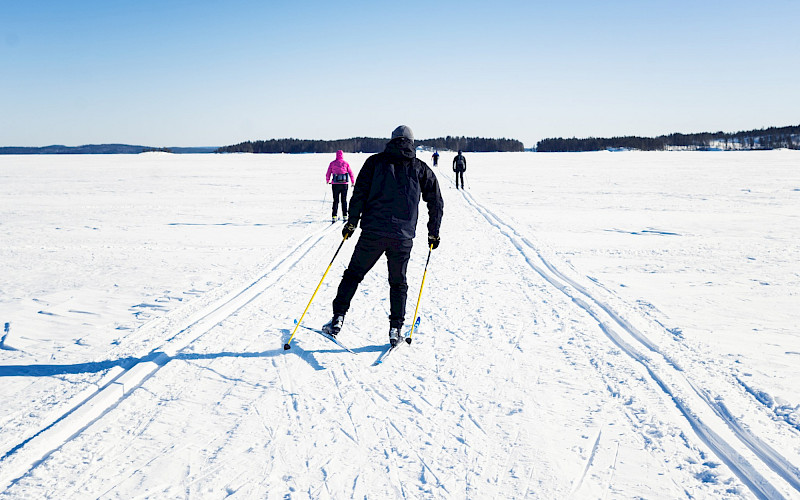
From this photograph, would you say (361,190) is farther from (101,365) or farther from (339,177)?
(339,177)

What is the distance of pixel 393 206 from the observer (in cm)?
399

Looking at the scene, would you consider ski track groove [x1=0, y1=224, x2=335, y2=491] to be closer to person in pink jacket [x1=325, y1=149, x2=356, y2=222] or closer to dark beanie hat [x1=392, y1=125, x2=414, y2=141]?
dark beanie hat [x1=392, y1=125, x2=414, y2=141]

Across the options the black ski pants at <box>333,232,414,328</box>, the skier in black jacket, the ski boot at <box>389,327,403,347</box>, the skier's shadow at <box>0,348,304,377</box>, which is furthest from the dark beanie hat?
the skier's shadow at <box>0,348,304,377</box>

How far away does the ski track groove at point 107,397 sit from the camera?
2575mm

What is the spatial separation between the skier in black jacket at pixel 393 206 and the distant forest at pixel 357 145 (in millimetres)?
141524

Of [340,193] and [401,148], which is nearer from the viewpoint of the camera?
[401,148]

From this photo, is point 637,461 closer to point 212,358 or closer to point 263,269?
point 212,358

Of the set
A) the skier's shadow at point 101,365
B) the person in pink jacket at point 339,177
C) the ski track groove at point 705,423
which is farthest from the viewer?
the person in pink jacket at point 339,177

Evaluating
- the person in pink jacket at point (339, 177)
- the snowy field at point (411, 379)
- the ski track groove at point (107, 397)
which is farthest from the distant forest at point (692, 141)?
the ski track groove at point (107, 397)

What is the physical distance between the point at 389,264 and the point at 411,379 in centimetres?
100

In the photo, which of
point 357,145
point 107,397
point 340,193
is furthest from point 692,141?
point 107,397

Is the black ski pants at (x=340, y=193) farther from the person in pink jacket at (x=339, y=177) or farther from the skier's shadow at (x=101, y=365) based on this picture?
the skier's shadow at (x=101, y=365)

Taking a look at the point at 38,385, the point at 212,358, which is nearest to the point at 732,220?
the point at 212,358

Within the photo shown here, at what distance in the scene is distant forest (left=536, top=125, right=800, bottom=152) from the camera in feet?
470
